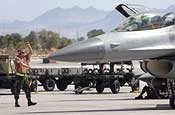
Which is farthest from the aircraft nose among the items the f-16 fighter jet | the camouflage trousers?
the camouflage trousers

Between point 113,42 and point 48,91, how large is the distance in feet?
54.9

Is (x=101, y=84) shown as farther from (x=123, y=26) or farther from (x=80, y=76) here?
(x=123, y=26)

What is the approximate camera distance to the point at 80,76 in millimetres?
33688

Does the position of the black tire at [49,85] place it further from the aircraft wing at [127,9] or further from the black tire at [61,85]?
the aircraft wing at [127,9]

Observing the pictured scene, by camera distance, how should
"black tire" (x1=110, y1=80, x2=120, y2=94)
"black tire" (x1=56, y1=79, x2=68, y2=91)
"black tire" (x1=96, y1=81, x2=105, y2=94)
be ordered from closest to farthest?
"black tire" (x1=110, y1=80, x2=120, y2=94)
"black tire" (x1=96, y1=81, x2=105, y2=94)
"black tire" (x1=56, y1=79, x2=68, y2=91)

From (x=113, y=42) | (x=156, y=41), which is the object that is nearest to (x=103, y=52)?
(x=113, y=42)

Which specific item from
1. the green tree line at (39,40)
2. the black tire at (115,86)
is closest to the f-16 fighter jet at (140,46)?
the black tire at (115,86)

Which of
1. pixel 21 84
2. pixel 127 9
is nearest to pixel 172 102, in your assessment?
pixel 21 84

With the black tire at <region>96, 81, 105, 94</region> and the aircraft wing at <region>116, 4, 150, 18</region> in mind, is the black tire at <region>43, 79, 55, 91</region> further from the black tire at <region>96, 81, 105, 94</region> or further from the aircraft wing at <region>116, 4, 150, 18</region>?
the aircraft wing at <region>116, 4, 150, 18</region>

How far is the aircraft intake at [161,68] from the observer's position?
1949cm

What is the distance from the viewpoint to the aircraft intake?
19487 mm

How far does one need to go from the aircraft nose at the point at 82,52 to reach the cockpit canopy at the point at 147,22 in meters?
1.39

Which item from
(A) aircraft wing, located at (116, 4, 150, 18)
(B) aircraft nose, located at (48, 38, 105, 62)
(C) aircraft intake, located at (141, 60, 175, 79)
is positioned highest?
(A) aircraft wing, located at (116, 4, 150, 18)

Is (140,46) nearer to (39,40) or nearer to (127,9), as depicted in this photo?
(127,9)
